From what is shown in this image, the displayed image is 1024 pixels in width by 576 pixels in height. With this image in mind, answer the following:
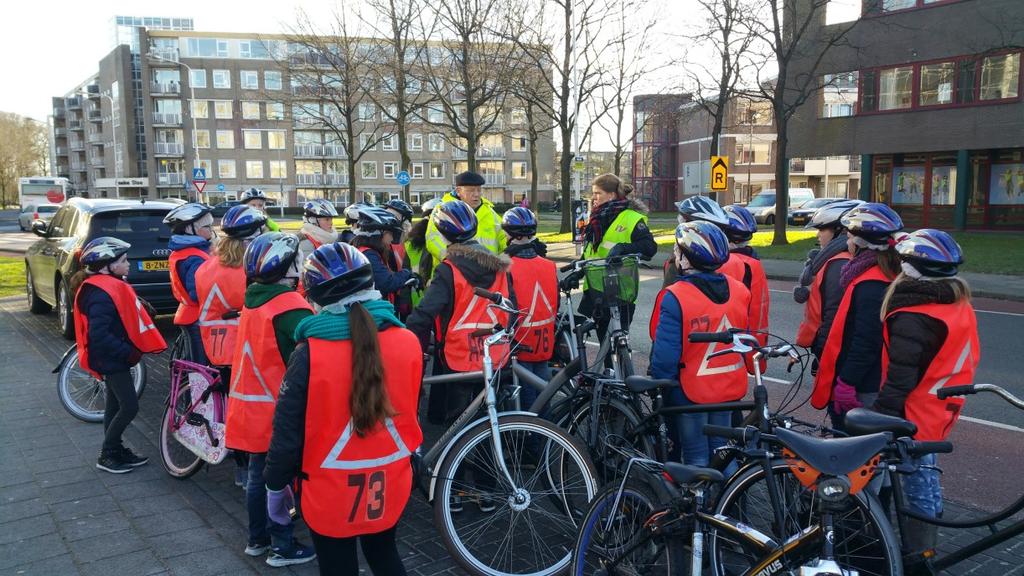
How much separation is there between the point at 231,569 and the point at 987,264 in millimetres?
19763

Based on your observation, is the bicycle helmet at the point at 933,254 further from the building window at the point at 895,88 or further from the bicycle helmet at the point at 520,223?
the building window at the point at 895,88

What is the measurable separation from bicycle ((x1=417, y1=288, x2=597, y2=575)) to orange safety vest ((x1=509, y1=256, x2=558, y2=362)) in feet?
3.22

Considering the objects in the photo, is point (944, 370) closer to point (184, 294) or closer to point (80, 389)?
point (184, 294)

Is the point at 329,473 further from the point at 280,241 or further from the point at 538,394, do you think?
the point at 538,394

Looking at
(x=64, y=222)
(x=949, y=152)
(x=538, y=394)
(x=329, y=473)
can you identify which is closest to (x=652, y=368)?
(x=538, y=394)

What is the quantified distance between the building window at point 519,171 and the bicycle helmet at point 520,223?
82.9 m

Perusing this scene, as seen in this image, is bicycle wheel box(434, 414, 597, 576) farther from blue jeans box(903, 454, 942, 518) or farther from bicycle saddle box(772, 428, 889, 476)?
blue jeans box(903, 454, 942, 518)

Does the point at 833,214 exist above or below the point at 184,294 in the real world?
above

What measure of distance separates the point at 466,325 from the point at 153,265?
7.35 m

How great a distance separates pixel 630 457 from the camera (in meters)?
3.47

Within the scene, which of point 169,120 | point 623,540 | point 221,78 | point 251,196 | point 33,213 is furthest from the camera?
point 169,120

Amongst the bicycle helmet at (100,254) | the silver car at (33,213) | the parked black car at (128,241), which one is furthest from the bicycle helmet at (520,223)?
the silver car at (33,213)

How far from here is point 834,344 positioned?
4086 mm

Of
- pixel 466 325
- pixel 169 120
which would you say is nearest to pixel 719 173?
pixel 466 325
